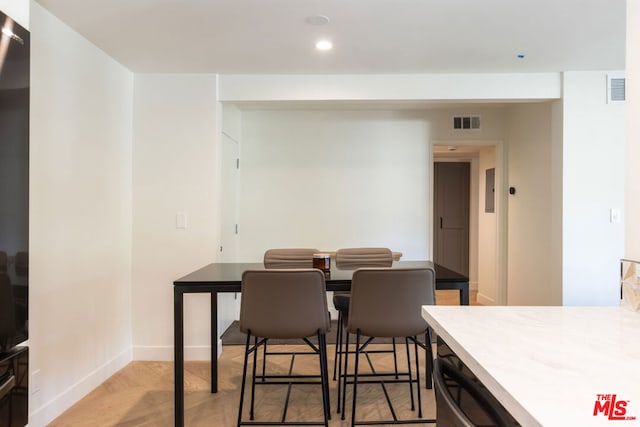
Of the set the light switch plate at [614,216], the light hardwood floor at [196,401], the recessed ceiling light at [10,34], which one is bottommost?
the light hardwood floor at [196,401]

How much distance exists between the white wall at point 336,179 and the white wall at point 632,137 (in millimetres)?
3094

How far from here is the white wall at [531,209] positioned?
11.4 ft

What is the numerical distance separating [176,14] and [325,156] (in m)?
2.39

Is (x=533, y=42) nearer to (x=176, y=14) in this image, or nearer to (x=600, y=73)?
(x=600, y=73)

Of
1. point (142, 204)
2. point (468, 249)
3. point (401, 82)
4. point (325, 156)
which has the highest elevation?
point (401, 82)

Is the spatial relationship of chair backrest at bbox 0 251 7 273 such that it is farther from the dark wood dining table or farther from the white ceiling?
the white ceiling

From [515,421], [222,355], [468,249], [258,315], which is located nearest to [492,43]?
[258,315]

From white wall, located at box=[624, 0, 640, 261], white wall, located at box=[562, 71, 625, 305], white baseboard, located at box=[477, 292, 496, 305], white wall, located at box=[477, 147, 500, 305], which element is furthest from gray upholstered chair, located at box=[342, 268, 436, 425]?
white baseboard, located at box=[477, 292, 496, 305]

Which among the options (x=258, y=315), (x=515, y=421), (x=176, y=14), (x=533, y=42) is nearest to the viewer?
(x=515, y=421)

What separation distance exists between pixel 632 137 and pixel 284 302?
1594mm

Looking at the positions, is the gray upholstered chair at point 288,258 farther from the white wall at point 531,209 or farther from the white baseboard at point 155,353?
the white wall at point 531,209

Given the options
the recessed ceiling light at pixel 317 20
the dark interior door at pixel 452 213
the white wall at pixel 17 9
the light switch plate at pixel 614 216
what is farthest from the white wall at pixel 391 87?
the dark interior door at pixel 452 213

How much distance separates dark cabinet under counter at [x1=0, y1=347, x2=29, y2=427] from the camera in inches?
49.3

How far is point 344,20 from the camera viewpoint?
233 centimetres
